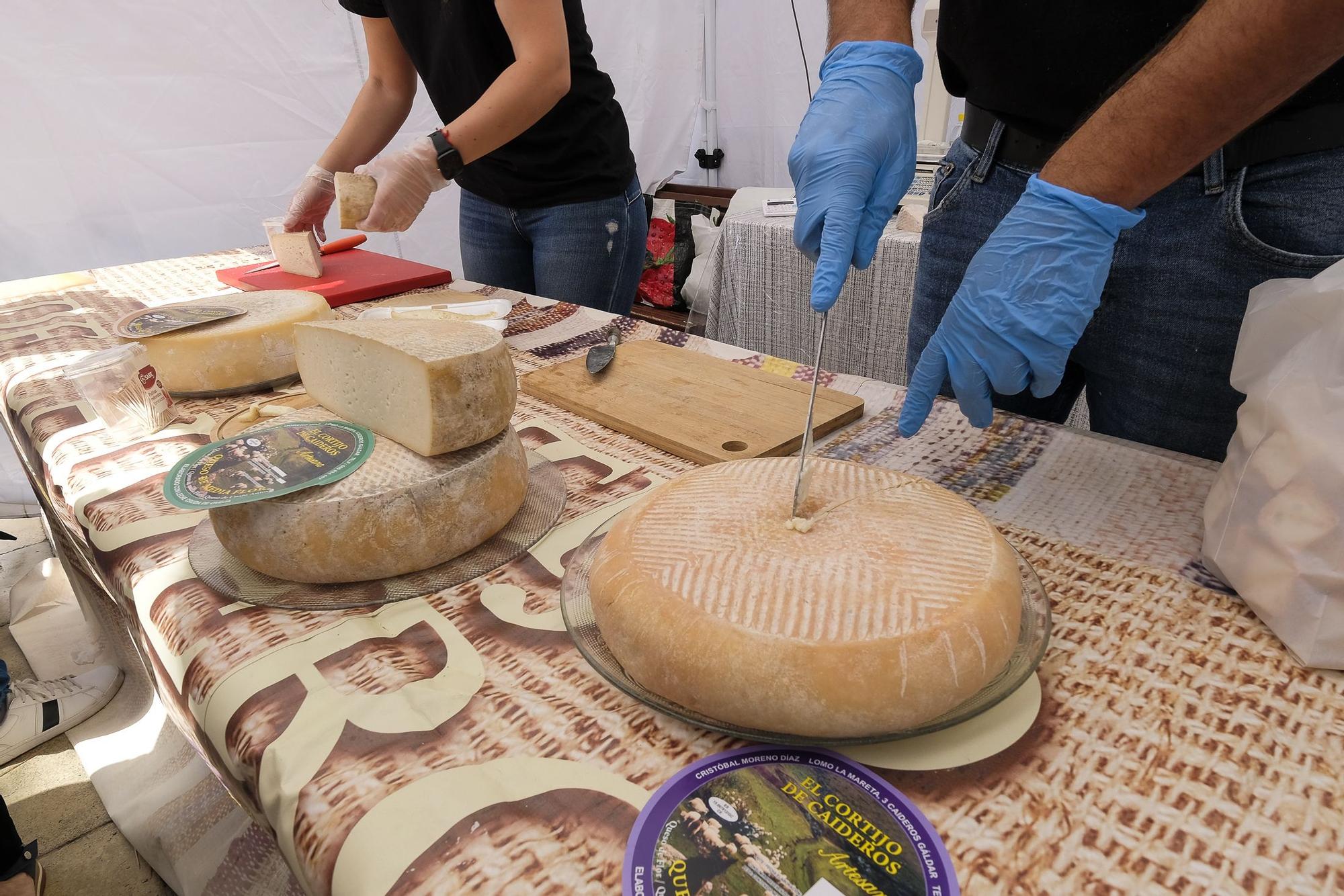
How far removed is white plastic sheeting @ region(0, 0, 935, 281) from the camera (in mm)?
3277

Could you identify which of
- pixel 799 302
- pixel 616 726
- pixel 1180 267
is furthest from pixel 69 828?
pixel 799 302

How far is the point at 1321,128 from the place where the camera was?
3.37ft

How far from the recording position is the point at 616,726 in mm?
727

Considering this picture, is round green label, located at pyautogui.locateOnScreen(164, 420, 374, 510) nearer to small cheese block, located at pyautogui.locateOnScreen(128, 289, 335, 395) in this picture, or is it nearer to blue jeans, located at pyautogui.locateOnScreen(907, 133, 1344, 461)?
small cheese block, located at pyautogui.locateOnScreen(128, 289, 335, 395)

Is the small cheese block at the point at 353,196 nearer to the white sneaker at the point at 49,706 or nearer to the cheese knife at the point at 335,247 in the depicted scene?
the cheese knife at the point at 335,247

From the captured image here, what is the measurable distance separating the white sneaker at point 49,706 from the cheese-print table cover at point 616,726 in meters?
1.38

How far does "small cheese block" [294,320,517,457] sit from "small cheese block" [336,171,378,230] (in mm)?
841

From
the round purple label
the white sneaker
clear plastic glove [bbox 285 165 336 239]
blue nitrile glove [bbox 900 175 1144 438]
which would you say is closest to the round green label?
the round purple label

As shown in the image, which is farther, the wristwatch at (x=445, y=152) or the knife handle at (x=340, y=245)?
the knife handle at (x=340, y=245)

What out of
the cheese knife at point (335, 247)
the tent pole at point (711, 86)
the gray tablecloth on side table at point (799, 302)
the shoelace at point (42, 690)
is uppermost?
the tent pole at point (711, 86)

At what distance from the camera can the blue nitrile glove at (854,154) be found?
1119 millimetres

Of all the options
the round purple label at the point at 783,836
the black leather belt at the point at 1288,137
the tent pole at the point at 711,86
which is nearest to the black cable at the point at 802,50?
the tent pole at the point at 711,86

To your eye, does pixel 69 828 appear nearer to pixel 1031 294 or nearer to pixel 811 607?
pixel 811 607

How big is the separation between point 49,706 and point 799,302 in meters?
3.05
